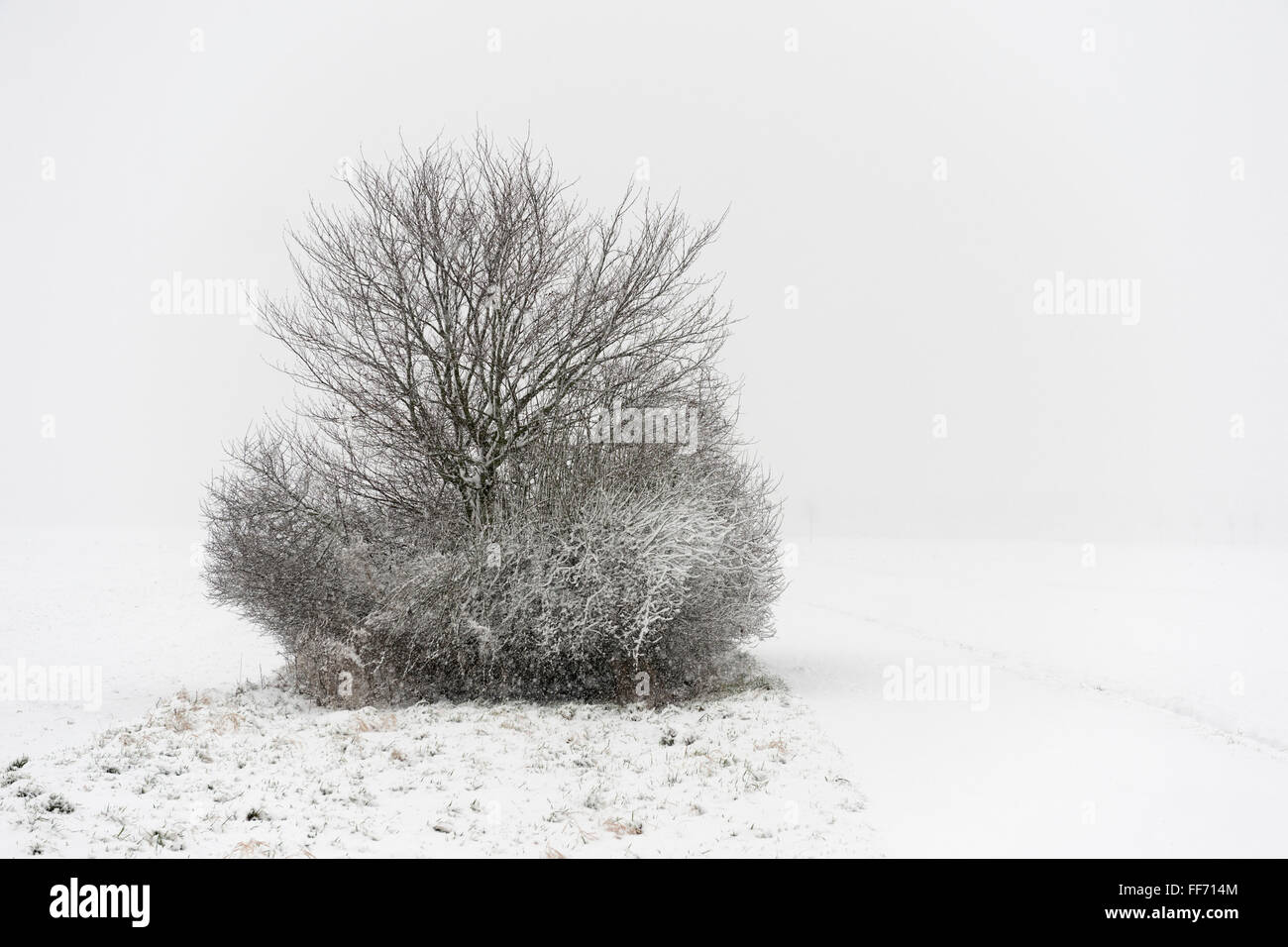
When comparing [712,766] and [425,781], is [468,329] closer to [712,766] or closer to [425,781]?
[425,781]

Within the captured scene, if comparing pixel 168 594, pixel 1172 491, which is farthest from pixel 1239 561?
pixel 1172 491

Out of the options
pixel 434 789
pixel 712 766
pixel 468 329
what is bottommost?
pixel 712 766

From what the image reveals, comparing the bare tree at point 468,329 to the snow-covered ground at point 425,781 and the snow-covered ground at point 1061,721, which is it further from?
the snow-covered ground at point 1061,721

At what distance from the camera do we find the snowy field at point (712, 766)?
6.15m

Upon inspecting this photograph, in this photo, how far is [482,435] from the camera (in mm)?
13375

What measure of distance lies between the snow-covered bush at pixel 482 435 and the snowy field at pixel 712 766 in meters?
1.26

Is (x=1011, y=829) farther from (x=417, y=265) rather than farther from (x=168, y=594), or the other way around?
(x=168, y=594)

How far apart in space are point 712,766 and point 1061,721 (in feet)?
20.8

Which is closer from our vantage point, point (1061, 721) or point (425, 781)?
point (425, 781)

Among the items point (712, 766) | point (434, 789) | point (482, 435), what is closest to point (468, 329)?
point (482, 435)

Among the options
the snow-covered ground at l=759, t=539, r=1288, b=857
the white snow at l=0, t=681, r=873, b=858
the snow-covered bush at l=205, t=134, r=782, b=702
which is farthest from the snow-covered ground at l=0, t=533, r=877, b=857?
the snow-covered bush at l=205, t=134, r=782, b=702

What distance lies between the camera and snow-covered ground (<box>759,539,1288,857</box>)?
22.3ft

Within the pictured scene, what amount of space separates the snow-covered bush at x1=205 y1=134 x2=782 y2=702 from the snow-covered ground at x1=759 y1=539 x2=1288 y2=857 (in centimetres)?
379
